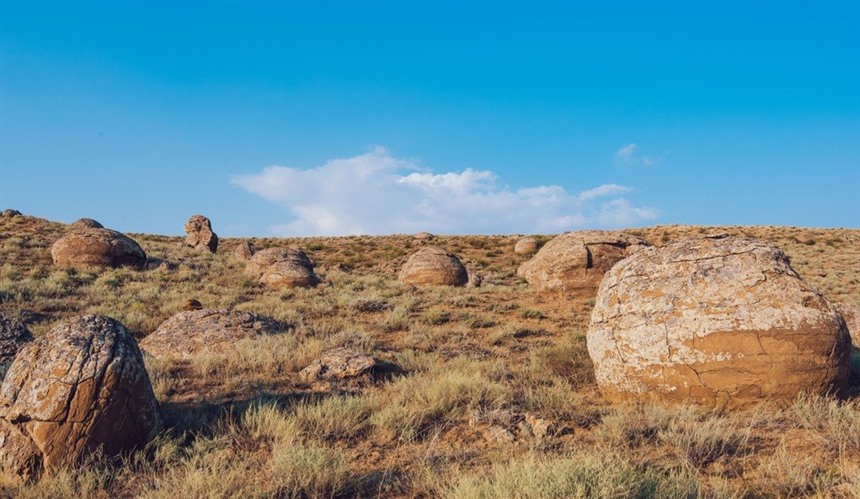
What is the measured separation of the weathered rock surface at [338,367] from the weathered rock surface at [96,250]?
15583 mm

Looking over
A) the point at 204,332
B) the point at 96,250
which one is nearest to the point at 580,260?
the point at 204,332

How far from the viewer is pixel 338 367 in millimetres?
7512

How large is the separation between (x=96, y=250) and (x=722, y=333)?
20.8 meters

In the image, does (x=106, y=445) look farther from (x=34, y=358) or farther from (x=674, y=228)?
(x=674, y=228)

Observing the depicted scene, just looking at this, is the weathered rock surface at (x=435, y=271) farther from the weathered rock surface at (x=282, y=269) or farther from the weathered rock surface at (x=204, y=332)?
the weathered rock surface at (x=204, y=332)

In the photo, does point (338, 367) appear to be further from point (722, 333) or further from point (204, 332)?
point (722, 333)

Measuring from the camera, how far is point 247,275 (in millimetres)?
19484

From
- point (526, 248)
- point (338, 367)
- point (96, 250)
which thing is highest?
point (96, 250)

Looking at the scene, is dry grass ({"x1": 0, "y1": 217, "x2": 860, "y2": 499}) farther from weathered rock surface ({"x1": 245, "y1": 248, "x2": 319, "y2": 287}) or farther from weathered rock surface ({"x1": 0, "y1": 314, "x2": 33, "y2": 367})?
weathered rock surface ({"x1": 245, "y1": 248, "x2": 319, "y2": 287})

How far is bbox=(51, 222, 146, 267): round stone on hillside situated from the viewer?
19141mm

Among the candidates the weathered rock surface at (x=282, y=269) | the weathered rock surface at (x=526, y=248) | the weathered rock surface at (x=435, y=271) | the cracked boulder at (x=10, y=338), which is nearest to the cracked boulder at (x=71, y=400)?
the cracked boulder at (x=10, y=338)

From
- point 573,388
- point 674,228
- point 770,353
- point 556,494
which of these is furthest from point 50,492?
point 674,228

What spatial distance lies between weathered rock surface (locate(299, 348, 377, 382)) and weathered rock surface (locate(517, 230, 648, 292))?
10.8 metres

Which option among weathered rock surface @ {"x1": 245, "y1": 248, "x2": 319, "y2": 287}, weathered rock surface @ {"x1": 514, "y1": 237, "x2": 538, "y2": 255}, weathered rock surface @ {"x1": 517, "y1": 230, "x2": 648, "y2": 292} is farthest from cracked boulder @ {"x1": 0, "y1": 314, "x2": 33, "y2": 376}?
weathered rock surface @ {"x1": 514, "y1": 237, "x2": 538, "y2": 255}
